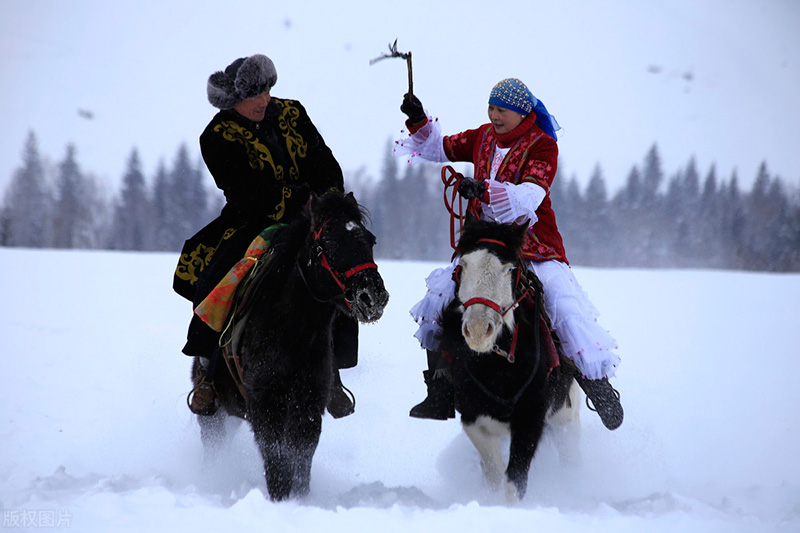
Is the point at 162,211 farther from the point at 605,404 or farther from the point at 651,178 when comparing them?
the point at 605,404

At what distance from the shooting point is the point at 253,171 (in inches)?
168

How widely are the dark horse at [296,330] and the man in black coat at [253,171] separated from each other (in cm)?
34

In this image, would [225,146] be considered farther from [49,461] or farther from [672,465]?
[672,465]

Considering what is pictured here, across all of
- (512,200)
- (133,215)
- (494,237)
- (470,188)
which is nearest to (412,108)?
(470,188)

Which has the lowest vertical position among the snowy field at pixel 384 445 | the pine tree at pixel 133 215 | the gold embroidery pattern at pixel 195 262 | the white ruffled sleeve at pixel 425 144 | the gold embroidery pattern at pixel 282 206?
the pine tree at pixel 133 215

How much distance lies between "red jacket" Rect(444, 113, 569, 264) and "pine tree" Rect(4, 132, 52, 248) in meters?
51.9

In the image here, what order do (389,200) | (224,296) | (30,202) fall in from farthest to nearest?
(389,200)
(30,202)
(224,296)

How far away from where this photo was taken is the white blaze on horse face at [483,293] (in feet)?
11.4

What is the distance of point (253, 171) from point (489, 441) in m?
2.36

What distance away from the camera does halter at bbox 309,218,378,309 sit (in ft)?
11.2

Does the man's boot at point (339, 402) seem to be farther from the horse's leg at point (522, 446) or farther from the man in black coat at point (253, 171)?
the horse's leg at point (522, 446)

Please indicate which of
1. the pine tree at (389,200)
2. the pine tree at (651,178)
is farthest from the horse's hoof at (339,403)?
the pine tree at (651,178)

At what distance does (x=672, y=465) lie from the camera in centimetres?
550

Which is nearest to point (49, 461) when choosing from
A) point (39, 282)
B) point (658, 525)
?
point (658, 525)
